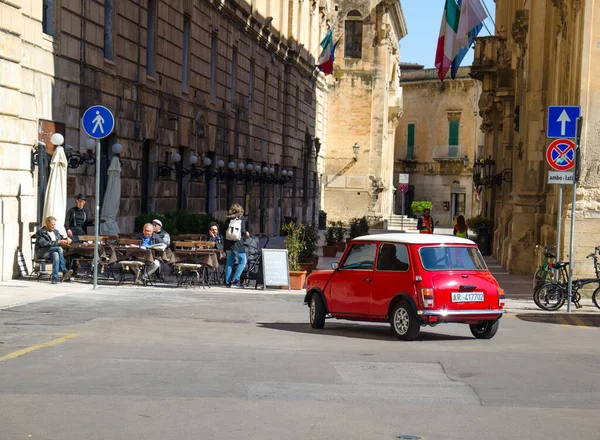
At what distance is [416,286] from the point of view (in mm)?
14141

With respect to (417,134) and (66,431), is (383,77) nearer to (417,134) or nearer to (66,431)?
(417,134)

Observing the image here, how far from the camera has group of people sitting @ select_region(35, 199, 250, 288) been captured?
20.6m

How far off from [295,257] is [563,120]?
22.1 feet

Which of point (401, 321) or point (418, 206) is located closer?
point (401, 321)

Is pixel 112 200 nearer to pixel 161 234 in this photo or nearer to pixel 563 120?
pixel 161 234

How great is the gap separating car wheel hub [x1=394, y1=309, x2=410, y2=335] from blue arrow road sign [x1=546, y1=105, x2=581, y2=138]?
6815 millimetres

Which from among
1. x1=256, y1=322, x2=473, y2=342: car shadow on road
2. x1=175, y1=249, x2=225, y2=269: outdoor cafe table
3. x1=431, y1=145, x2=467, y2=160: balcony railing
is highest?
x1=431, y1=145, x2=467, y2=160: balcony railing

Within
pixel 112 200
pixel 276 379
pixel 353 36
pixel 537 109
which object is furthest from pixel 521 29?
pixel 353 36

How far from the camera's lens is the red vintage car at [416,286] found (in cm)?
1410

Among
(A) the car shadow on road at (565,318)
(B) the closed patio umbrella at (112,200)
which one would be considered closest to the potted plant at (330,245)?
(B) the closed patio umbrella at (112,200)

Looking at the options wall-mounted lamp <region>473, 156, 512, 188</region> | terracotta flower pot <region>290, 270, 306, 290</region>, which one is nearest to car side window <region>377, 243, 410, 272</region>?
terracotta flower pot <region>290, 270, 306, 290</region>

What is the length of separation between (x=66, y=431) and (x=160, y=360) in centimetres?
377

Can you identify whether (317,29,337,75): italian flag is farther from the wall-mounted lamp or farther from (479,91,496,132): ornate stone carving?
the wall-mounted lamp

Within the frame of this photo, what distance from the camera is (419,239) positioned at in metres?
14.6
